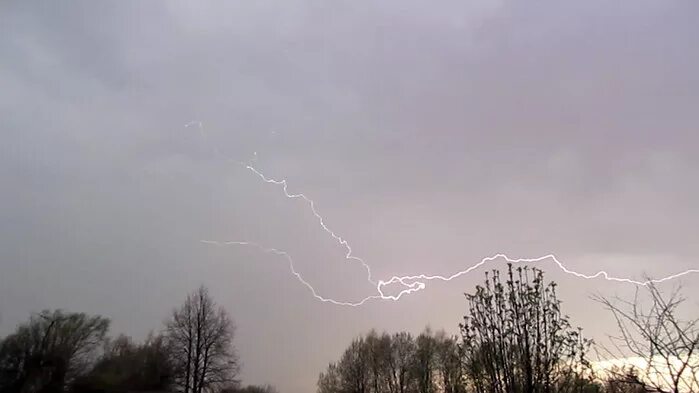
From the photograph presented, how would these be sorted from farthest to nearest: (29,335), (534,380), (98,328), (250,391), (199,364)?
(250,391) → (98,328) → (29,335) → (199,364) → (534,380)

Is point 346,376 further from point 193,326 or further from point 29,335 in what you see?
point 29,335

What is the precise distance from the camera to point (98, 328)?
5734 centimetres

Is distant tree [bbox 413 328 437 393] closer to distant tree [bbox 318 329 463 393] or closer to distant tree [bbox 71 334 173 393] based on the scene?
distant tree [bbox 318 329 463 393]

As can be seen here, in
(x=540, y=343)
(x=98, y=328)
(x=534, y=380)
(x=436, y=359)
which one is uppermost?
(x=98, y=328)

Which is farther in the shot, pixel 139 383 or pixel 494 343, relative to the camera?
pixel 139 383

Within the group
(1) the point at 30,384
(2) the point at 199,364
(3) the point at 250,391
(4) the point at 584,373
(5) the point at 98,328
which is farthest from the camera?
(3) the point at 250,391

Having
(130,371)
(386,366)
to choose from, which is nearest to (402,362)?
(386,366)

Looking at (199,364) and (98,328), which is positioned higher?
(98,328)

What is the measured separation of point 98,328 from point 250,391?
19.3m

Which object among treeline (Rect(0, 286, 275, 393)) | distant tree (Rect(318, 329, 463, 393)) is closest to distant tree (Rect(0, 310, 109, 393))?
treeline (Rect(0, 286, 275, 393))

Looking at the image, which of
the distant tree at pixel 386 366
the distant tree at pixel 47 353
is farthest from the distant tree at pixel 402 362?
the distant tree at pixel 47 353

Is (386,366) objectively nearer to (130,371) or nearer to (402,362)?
(402,362)

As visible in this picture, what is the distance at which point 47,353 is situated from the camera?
169 feet

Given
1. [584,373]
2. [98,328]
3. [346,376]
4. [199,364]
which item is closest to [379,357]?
[346,376]
